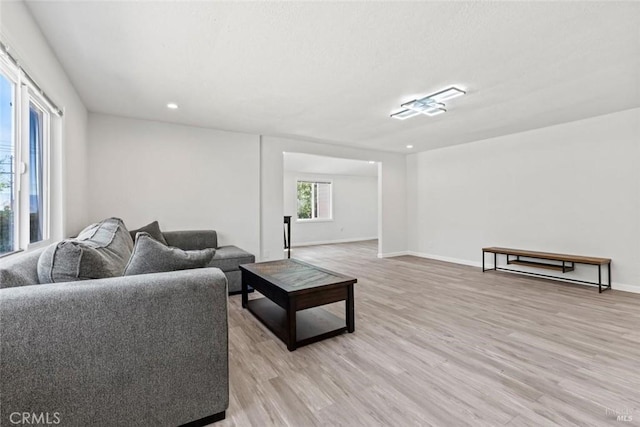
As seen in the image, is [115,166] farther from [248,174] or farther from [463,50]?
[463,50]

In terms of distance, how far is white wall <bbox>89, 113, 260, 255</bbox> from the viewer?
3.87 meters

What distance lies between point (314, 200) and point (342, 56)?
22.0ft

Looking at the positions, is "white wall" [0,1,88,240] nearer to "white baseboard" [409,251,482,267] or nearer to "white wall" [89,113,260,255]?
"white wall" [89,113,260,255]

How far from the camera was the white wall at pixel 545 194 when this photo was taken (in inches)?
151

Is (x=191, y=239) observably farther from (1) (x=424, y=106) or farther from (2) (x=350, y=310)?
(1) (x=424, y=106)

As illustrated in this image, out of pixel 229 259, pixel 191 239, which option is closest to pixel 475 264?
pixel 229 259

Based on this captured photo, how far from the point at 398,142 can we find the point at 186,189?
3.82m

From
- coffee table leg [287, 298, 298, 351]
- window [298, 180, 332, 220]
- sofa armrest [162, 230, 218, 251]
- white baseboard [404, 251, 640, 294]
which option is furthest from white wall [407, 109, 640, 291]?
sofa armrest [162, 230, 218, 251]

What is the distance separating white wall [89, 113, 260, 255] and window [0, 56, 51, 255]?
151cm

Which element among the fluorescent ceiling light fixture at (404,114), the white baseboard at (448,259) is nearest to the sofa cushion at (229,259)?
the fluorescent ceiling light fixture at (404,114)

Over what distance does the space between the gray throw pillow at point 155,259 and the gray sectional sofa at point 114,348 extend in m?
0.11

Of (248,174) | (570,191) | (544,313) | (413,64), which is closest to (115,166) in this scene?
(248,174)

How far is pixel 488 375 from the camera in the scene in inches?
75.7

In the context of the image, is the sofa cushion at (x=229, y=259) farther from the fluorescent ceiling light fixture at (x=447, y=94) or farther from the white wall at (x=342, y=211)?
the white wall at (x=342, y=211)
